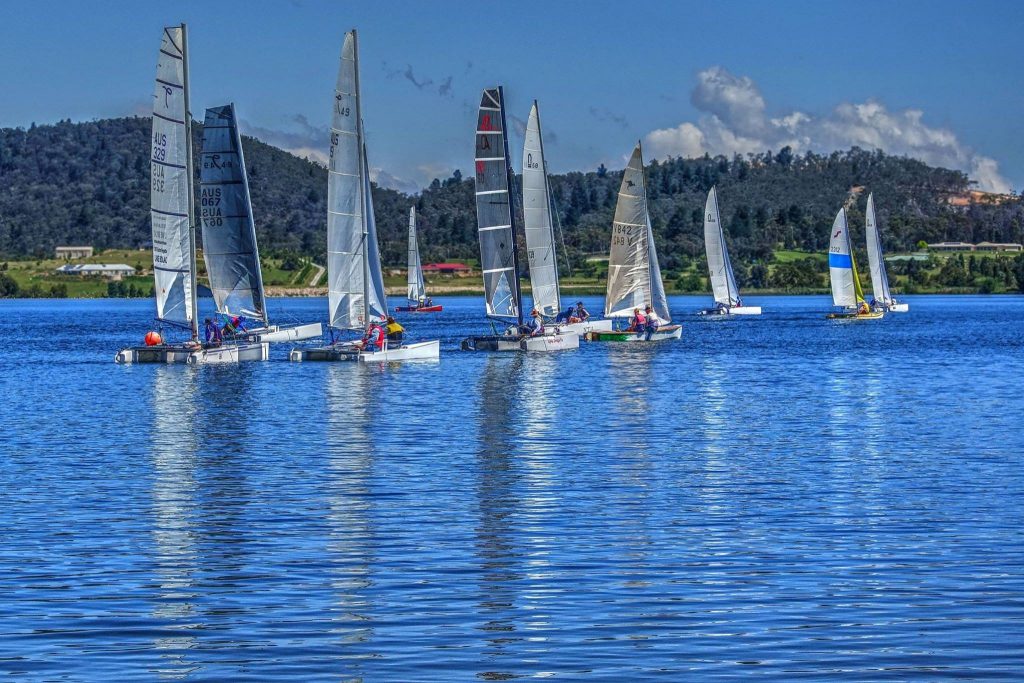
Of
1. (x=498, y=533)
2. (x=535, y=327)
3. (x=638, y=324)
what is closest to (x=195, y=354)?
(x=535, y=327)

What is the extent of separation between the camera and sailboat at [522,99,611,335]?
81.9 m

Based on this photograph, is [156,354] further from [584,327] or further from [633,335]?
[633,335]

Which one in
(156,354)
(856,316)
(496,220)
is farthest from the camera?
(856,316)

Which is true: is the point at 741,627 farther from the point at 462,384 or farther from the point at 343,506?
the point at 462,384

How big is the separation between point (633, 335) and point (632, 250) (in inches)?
193

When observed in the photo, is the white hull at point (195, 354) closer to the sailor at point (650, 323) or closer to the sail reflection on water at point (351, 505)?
the sail reflection on water at point (351, 505)

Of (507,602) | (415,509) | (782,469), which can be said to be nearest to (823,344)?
(782,469)

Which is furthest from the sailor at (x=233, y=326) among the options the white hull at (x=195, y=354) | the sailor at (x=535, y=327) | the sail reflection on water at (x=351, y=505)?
the sail reflection on water at (x=351, y=505)

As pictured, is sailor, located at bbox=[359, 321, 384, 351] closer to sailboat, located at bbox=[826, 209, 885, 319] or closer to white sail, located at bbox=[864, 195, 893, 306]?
sailboat, located at bbox=[826, 209, 885, 319]

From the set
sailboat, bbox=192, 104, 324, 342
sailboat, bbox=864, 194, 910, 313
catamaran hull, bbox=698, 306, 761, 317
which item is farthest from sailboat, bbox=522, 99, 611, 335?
sailboat, bbox=864, 194, 910, 313

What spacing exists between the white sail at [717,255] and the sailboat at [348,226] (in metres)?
51.6

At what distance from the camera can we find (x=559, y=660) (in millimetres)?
16688

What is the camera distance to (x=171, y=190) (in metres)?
70.3

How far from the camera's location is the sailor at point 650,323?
91.5 metres
